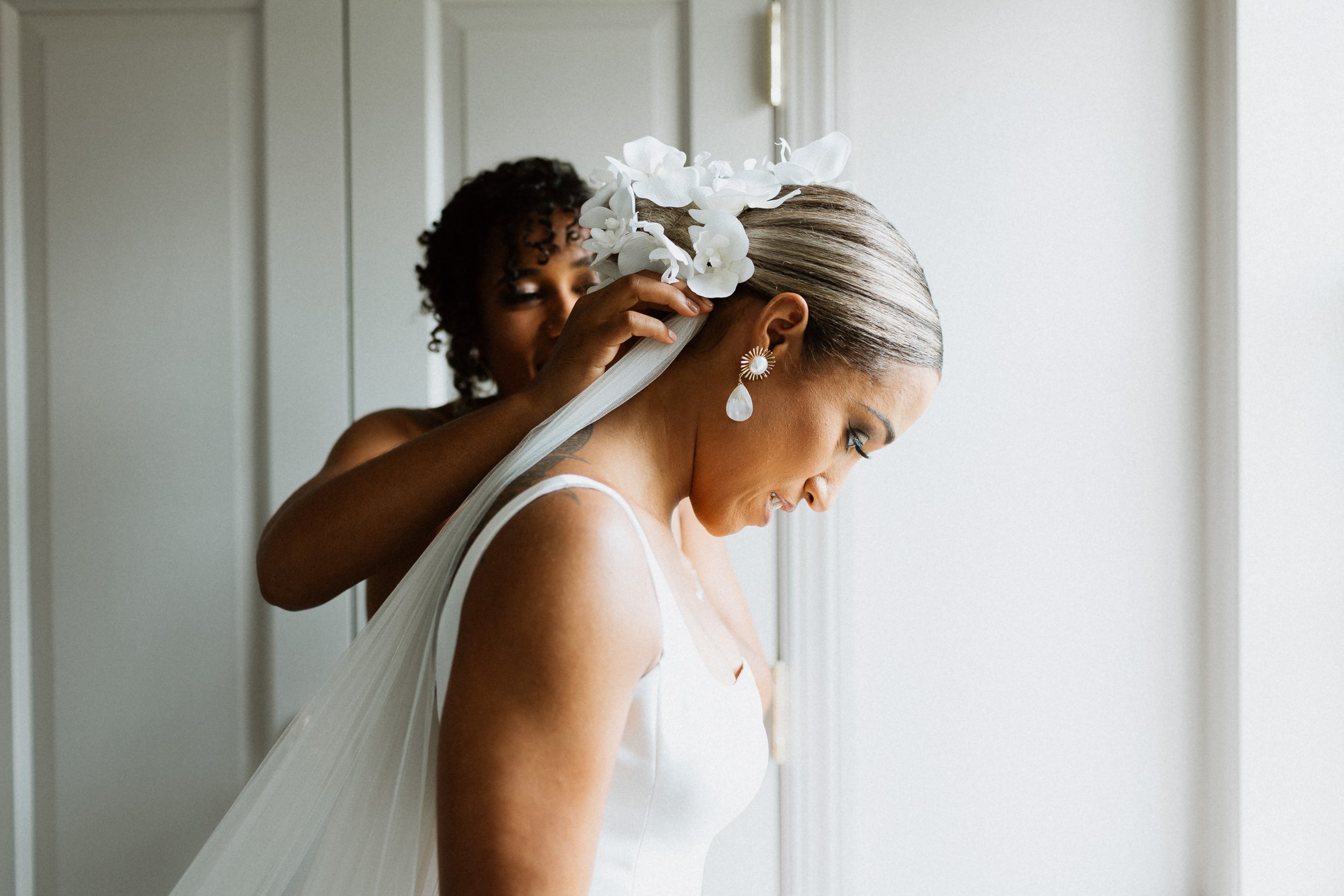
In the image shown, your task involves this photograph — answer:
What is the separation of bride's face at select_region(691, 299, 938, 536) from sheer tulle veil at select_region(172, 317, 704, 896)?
3.0 inches

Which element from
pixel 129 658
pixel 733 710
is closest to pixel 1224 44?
pixel 733 710

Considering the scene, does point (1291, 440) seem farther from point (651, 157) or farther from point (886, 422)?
point (651, 157)

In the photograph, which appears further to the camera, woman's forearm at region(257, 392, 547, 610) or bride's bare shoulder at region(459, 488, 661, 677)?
woman's forearm at region(257, 392, 547, 610)

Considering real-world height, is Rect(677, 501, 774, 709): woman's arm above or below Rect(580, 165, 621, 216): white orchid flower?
below

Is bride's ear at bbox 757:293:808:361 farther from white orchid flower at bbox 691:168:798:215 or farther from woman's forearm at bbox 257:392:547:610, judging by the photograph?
woman's forearm at bbox 257:392:547:610

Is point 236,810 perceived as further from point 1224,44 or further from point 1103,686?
point 1224,44

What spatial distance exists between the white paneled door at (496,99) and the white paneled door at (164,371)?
5 cm

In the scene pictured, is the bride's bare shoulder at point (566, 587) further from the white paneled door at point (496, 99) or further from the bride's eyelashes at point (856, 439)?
the white paneled door at point (496, 99)

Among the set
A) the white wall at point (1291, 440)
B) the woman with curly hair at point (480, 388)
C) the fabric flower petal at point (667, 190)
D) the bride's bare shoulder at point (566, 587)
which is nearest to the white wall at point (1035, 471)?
the white wall at point (1291, 440)

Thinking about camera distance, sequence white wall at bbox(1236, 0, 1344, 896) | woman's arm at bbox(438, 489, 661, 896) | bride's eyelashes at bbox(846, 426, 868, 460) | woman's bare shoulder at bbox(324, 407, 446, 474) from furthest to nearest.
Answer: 1. white wall at bbox(1236, 0, 1344, 896)
2. woman's bare shoulder at bbox(324, 407, 446, 474)
3. bride's eyelashes at bbox(846, 426, 868, 460)
4. woman's arm at bbox(438, 489, 661, 896)

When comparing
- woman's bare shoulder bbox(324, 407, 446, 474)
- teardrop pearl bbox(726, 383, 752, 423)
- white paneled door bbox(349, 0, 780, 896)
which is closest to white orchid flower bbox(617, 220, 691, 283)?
teardrop pearl bbox(726, 383, 752, 423)

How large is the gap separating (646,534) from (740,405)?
0.47 feet

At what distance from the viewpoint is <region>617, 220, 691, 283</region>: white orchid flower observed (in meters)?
0.79

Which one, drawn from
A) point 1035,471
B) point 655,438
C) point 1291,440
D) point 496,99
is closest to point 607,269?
point 655,438
